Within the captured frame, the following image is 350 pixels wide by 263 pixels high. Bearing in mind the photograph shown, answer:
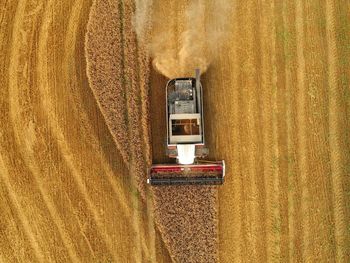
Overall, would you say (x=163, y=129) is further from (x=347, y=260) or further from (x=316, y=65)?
(x=347, y=260)

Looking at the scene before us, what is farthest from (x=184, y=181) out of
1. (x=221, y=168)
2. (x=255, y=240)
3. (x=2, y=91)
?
(x=2, y=91)

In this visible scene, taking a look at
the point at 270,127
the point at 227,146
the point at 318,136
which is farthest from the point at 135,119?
the point at 318,136

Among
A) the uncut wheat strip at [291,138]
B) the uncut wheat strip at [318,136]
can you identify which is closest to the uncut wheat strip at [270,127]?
the uncut wheat strip at [291,138]

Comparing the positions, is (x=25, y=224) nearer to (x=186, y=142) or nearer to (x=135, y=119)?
(x=135, y=119)

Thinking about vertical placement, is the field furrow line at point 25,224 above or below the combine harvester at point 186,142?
below

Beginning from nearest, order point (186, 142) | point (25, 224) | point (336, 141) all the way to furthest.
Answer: point (186, 142) < point (336, 141) < point (25, 224)

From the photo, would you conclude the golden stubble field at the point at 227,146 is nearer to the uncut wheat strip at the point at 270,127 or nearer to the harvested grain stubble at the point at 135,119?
the uncut wheat strip at the point at 270,127
